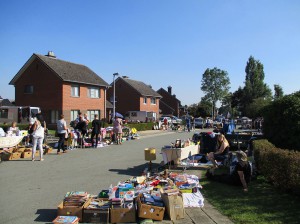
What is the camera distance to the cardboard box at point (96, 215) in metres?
6.06

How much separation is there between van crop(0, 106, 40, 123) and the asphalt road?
15.9 meters

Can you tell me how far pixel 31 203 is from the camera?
23.8 feet

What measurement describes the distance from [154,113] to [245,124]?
16.2 metres

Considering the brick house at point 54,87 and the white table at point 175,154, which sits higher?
the brick house at point 54,87

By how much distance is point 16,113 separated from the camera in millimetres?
30672

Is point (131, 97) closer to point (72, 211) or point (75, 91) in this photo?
point (75, 91)

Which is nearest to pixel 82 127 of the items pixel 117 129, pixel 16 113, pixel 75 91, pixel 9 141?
pixel 117 129

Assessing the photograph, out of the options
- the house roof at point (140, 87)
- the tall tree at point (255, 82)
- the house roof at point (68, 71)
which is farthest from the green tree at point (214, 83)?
the house roof at point (68, 71)

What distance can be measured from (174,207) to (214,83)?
92078 millimetres

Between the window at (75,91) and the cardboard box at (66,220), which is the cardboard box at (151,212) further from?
the window at (75,91)

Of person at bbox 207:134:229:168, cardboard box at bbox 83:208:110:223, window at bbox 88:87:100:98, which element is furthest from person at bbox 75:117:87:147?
window at bbox 88:87:100:98

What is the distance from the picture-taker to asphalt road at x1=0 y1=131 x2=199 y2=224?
22.1ft

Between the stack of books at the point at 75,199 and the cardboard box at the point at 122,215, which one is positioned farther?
the stack of books at the point at 75,199

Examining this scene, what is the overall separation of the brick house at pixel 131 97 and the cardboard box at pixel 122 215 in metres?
48.3
